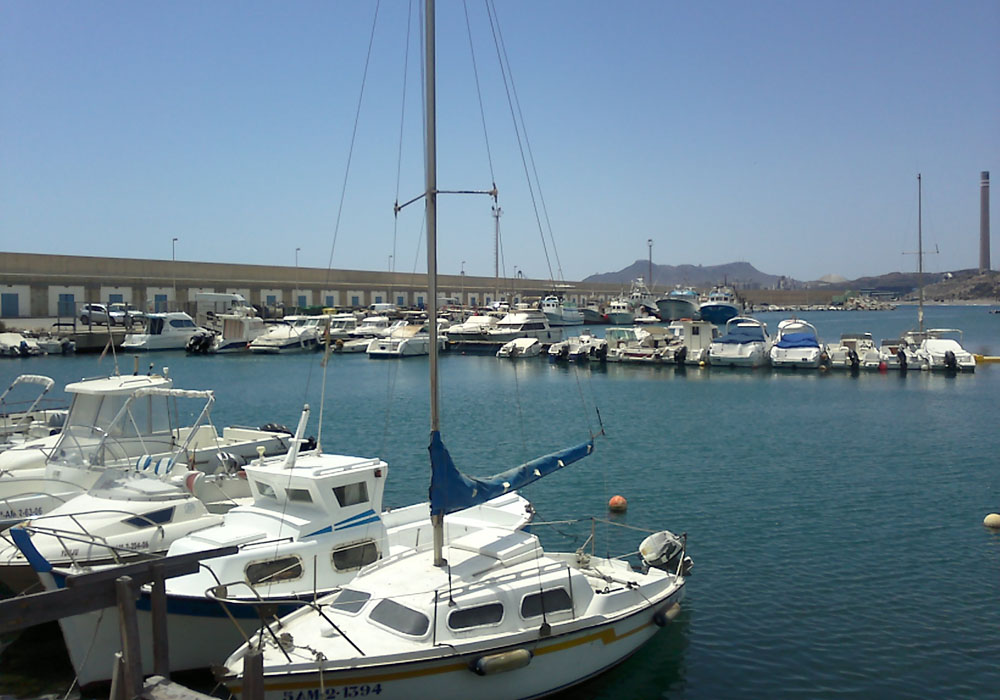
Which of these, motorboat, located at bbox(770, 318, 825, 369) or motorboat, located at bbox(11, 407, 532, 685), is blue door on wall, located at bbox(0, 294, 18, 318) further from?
motorboat, located at bbox(11, 407, 532, 685)

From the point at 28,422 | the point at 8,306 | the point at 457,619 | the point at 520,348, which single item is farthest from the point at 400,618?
the point at 8,306

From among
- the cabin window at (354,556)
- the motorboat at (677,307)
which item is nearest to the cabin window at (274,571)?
the cabin window at (354,556)

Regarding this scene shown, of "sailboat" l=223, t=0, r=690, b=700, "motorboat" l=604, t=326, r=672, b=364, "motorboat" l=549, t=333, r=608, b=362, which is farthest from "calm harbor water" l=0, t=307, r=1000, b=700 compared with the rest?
"motorboat" l=549, t=333, r=608, b=362

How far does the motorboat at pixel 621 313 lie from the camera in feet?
420

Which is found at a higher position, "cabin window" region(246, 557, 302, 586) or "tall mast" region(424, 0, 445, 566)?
"tall mast" region(424, 0, 445, 566)

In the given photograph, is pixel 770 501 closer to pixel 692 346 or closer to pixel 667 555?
pixel 667 555

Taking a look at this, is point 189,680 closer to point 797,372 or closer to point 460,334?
point 797,372

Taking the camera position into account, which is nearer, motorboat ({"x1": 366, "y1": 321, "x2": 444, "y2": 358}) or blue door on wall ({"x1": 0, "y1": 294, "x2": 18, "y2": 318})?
motorboat ({"x1": 366, "y1": 321, "x2": 444, "y2": 358})

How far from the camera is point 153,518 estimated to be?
47.3 feet

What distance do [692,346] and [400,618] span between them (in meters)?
59.0

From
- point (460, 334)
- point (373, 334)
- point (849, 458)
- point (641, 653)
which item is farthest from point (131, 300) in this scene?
point (641, 653)

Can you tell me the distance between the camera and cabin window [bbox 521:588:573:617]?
11.2m

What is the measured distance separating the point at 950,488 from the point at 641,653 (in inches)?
607

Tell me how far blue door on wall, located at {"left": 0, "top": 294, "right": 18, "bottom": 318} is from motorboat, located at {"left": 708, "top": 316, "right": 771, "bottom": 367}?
2975 inches
